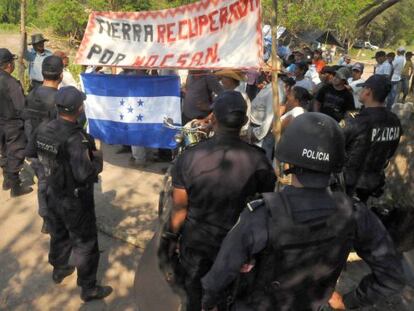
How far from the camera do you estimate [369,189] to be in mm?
4176

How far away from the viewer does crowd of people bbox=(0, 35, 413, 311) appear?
1.74 metres

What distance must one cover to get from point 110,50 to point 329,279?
15.0 feet

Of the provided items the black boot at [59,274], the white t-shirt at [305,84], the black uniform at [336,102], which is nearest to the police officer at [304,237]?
the black boot at [59,274]

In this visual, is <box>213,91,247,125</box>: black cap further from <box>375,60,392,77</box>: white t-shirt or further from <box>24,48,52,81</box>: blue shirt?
<box>375,60,392,77</box>: white t-shirt

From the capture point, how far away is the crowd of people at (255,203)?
1735 mm

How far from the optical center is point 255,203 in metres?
1.76

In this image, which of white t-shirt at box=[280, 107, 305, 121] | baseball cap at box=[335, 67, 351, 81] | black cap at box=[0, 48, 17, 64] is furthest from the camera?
baseball cap at box=[335, 67, 351, 81]

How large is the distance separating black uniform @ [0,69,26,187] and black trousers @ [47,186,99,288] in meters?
2.17

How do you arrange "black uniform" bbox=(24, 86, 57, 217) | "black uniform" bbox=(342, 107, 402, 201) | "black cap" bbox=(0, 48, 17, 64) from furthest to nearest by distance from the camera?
"black cap" bbox=(0, 48, 17, 64) < "black uniform" bbox=(24, 86, 57, 217) < "black uniform" bbox=(342, 107, 402, 201)

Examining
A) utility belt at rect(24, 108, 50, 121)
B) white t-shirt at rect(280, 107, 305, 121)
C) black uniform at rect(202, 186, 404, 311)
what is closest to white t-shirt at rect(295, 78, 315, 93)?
white t-shirt at rect(280, 107, 305, 121)

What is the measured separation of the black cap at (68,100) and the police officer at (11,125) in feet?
8.15

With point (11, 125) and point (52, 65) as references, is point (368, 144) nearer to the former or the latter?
point (52, 65)

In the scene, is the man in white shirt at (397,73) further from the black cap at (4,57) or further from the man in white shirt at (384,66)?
the black cap at (4,57)

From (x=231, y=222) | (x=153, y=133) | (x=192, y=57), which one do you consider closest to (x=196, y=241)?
(x=231, y=222)
